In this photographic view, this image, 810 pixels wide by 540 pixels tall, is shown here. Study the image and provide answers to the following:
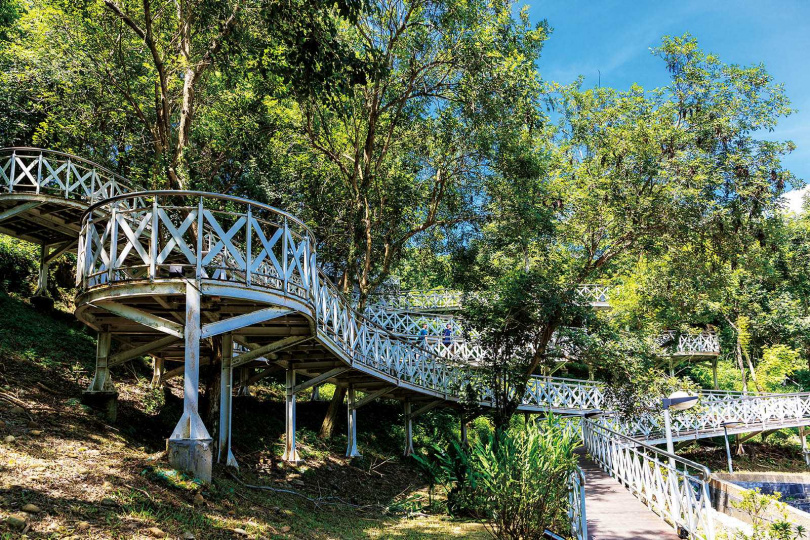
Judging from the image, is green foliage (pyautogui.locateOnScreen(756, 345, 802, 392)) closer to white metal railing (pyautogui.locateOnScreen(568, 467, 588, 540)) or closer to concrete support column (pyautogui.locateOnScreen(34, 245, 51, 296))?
white metal railing (pyautogui.locateOnScreen(568, 467, 588, 540))

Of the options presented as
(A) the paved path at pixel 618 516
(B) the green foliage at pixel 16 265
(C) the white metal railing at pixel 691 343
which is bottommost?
(A) the paved path at pixel 618 516

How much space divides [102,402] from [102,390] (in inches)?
6.6

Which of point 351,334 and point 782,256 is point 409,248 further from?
point 782,256

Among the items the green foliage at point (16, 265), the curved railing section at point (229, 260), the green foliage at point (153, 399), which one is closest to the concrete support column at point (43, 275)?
the green foliage at point (16, 265)

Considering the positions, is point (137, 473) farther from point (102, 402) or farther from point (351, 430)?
point (351, 430)

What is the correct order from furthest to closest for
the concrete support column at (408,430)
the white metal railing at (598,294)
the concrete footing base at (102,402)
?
1. the white metal railing at (598,294)
2. the concrete support column at (408,430)
3. the concrete footing base at (102,402)

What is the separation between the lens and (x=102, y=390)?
8.02 m

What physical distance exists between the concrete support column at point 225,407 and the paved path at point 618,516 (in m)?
5.41

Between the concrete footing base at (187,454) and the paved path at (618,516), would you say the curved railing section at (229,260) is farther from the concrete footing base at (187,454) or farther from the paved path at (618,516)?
the paved path at (618,516)

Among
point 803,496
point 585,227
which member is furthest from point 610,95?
point 803,496

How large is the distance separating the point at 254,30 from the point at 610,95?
15862mm

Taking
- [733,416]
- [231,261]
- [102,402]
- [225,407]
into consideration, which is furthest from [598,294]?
[102,402]

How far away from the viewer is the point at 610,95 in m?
21.6

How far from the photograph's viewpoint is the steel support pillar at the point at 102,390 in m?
7.97
